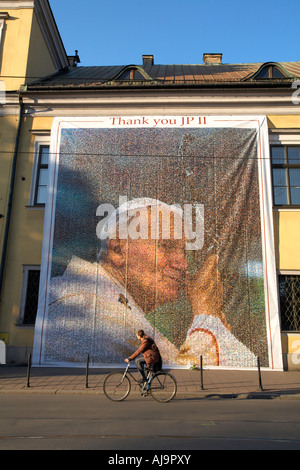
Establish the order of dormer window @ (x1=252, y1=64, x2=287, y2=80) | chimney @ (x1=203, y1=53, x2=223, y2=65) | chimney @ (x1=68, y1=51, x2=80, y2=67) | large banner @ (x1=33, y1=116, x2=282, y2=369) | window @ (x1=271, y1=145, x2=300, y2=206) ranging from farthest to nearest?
chimney @ (x1=68, y1=51, x2=80, y2=67)
chimney @ (x1=203, y1=53, x2=223, y2=65)
dormer window @ (x1=252, y1=64, x2=287, y2=80)
window @ (x1=271, y1=145, x2=300, y2=206)
large banner @ (x1=33, y1=116, x2=282, y2=369)

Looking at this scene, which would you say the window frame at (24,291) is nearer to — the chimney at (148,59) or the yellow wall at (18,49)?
the yellow wall at (18,49)

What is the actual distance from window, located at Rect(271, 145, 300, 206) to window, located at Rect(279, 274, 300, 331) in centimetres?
284

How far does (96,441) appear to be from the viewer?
496 cm

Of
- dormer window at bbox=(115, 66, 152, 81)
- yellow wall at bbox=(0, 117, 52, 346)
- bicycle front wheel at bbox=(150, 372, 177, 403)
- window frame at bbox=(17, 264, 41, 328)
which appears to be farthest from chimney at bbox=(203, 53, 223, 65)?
bicycle front wheel at bbox=(150, 372, 177, 403)

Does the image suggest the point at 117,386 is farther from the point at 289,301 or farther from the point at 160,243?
the point at 289,301

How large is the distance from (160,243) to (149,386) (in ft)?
18.2

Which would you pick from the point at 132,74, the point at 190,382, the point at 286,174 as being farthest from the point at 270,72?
the point at 190,382

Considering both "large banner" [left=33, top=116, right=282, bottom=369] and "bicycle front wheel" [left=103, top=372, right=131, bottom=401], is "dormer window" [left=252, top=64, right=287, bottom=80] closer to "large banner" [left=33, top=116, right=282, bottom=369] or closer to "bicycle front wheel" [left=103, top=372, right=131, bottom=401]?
"large banner" [left=33, top=116, right=282, bottom=369]

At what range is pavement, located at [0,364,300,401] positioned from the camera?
8611 mm

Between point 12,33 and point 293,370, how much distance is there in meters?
17.5

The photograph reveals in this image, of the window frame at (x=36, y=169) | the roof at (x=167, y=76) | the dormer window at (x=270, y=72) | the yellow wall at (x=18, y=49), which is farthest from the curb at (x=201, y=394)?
the dormer window at (x=270, y=72)

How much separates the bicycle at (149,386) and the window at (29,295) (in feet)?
18.5
